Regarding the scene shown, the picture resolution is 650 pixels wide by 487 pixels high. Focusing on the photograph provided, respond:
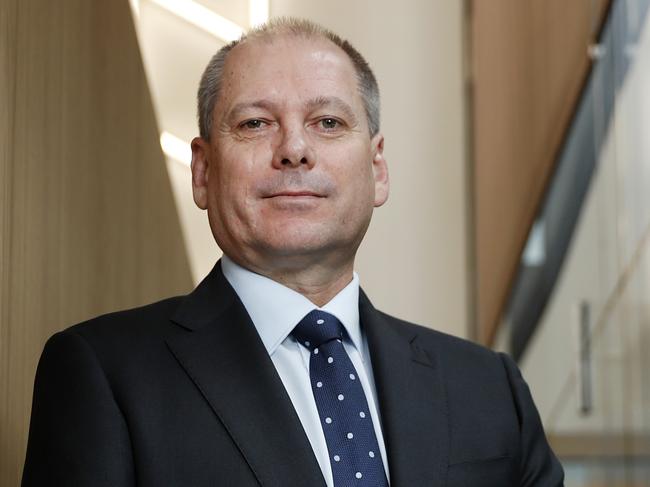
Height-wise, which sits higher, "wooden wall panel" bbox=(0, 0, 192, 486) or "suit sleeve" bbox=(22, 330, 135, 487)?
"wooden wall panel" bbox=(0, 0, 192, 486)

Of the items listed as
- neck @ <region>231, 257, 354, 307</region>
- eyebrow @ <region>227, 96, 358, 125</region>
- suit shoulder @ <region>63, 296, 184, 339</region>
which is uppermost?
eyebrow @ <region>227, 96, 358, 125</region>

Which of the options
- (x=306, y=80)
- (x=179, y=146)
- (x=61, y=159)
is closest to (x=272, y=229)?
(x=306, y=80)

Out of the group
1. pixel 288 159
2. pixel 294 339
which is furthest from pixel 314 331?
pixel 288 159

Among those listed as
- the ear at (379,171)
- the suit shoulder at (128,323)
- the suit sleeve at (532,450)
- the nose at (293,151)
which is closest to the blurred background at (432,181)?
the suit shoulder at (128,323)

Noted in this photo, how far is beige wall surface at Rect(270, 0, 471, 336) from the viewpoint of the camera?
395 cm

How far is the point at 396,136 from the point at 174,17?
0.95 m

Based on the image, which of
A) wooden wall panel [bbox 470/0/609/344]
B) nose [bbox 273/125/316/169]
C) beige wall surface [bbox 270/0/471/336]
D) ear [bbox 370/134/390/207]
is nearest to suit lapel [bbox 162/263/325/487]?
nose [bbox 273/125/316/169]

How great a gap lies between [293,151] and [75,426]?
551 mm

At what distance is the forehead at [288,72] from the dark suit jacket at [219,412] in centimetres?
32

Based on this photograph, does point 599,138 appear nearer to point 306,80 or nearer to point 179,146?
point 179,146

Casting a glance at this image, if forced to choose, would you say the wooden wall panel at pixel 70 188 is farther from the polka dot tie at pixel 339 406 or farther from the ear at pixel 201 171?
the polka dot tie at pixel 339 406

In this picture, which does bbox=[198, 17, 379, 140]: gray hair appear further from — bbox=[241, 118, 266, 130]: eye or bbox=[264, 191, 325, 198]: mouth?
bbox=[264, 191, 325, 198]: mouth

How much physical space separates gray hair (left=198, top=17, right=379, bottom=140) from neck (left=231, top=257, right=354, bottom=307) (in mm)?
265

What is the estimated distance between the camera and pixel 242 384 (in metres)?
1.89
